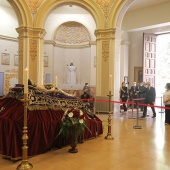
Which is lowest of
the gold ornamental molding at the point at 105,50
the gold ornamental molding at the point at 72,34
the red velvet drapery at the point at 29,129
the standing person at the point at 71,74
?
the red velvet drapery at the point at 29,129

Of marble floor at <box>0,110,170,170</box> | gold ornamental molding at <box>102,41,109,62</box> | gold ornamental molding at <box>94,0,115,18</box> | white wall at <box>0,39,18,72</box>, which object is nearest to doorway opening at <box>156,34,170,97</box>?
gold ornamental molding at <box>94,0,115,18</box>

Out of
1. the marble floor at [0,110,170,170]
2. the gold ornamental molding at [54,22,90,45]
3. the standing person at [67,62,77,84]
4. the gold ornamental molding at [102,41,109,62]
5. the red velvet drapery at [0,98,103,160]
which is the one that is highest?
the gold ornamental molding at [54,22,90,45]

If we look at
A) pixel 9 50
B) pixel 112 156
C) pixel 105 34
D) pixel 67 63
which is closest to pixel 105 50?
pixel 105 34

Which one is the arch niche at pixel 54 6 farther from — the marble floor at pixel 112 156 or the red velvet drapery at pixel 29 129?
the red velvet drapery at pixel 29 129

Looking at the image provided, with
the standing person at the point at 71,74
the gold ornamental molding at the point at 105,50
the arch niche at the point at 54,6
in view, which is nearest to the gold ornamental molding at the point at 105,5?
the arch niche at the point at 54,6

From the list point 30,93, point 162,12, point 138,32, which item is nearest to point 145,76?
point 138,32

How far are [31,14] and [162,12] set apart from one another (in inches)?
301

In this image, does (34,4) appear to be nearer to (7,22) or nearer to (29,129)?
(7,22)

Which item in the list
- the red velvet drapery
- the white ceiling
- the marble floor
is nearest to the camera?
the marble floor

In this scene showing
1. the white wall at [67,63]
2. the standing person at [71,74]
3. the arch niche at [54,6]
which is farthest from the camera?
the standing person at [71,74]

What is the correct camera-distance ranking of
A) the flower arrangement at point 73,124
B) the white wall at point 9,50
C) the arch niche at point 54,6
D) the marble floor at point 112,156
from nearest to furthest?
the marble floor at point 112,156, the flower arrangement at point 73,124, the arch niche at point 54,6, the white wall at point 9,50

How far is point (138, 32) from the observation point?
52.4 feet

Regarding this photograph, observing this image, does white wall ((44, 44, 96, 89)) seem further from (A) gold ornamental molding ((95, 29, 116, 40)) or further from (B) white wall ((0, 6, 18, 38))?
(A) gold ornamental molding ((95, 29, 116, 40))

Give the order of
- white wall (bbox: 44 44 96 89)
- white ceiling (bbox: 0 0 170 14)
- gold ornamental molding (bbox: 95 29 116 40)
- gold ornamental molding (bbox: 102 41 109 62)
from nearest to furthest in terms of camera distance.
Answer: gold ornamental molding (bbox: 95 29 116 40) → gold ornamental molding (bbox: 102 41 109 62) → white ceiling (bbox: 0 0 170 14) → white wall (bbox: 44 44 96 89)
